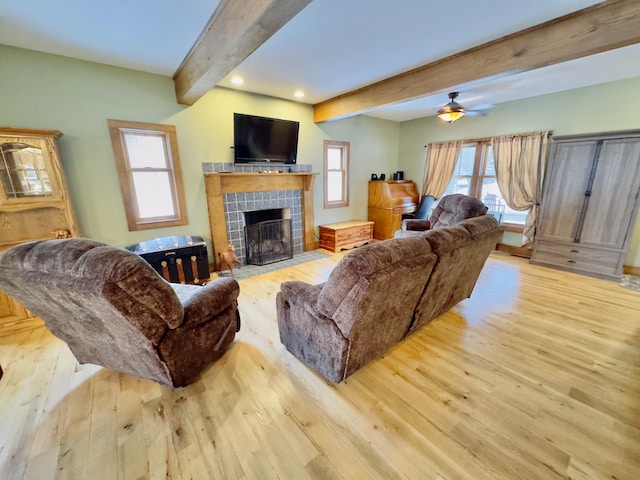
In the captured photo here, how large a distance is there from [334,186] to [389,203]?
4.05 feet

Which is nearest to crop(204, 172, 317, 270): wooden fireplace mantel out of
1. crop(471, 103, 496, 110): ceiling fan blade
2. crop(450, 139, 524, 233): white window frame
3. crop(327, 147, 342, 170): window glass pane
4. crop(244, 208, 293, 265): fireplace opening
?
crop(244, 208, 293, 265): fireplace opening

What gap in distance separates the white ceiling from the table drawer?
2245mm

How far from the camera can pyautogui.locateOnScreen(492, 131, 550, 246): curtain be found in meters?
4.00

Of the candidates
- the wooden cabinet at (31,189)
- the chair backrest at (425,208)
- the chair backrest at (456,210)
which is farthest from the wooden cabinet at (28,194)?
the chair backrest at (425,208)

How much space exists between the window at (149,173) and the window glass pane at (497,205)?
17.4ft

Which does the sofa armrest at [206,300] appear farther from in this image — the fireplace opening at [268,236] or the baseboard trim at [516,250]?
the baseboard trim at [516,250]

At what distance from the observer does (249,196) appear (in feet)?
12.8

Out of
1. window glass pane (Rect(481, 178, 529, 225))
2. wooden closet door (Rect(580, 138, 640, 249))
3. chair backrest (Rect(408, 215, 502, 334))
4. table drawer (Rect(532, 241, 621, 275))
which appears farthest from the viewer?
window glass pane (Rect(481, 178, 529, 225))

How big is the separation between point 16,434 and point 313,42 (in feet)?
11.4

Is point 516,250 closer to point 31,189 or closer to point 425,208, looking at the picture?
point 425,208

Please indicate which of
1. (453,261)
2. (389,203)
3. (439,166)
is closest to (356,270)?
(453,261)

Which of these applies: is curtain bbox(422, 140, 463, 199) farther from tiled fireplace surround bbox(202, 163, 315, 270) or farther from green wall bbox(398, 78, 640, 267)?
Answer: tiled fireplace surround bbox(202, 163, 315, 270)

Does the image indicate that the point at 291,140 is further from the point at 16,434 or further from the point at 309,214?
the point at 16,434

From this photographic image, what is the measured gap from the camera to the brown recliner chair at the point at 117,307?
1170 mm
